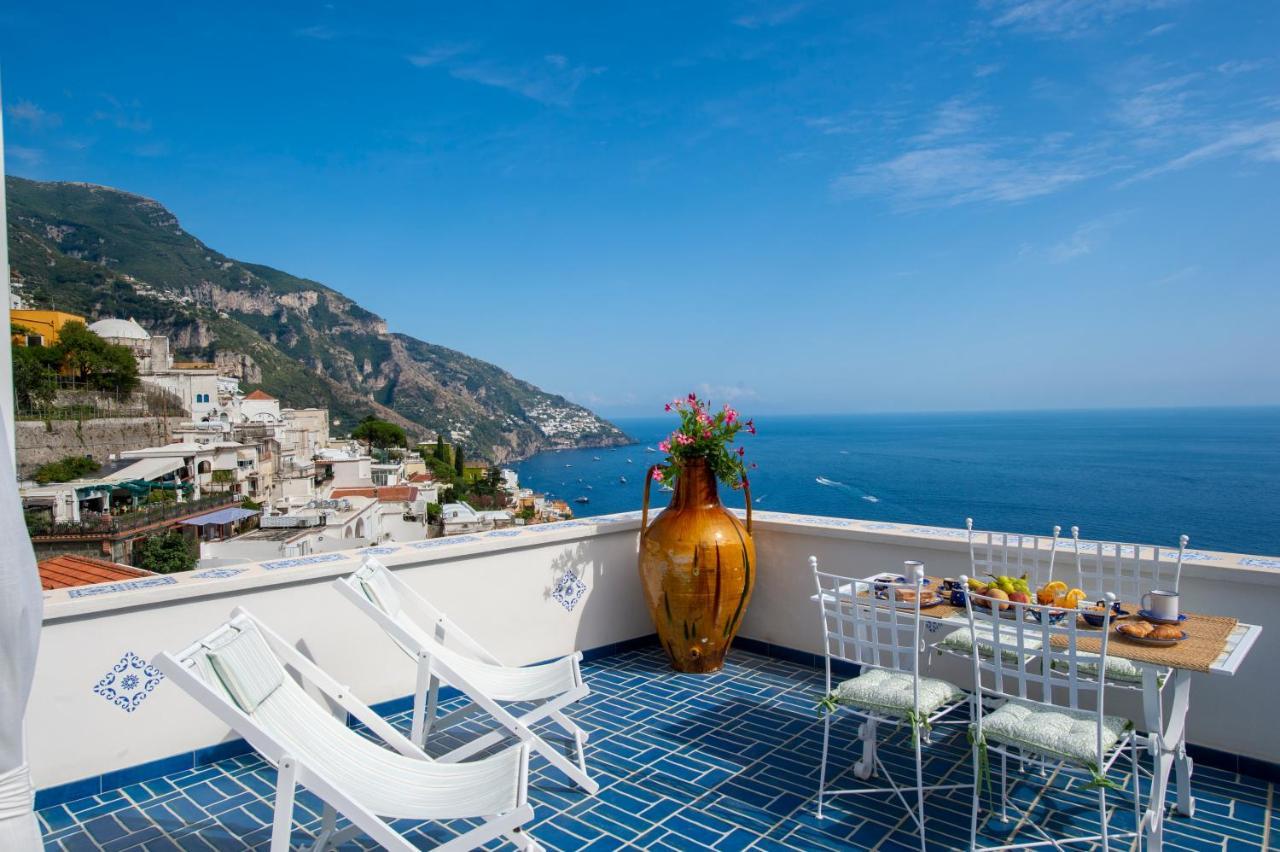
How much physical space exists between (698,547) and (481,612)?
125 cm

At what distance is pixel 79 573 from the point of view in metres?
3.78

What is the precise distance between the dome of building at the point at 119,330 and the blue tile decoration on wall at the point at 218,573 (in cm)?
5012

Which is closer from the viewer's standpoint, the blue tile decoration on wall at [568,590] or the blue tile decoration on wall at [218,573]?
→ the blue tile decoration on wall at [218,573]

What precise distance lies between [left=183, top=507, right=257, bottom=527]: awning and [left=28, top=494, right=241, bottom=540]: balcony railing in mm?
544

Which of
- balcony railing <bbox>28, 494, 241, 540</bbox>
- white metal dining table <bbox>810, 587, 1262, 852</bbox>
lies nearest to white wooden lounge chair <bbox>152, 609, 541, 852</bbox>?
white metal dining table <bbox>810, 587, 1262, 852</bbox>

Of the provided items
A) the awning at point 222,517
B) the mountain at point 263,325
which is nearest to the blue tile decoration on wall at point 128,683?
the awning at point 222,517

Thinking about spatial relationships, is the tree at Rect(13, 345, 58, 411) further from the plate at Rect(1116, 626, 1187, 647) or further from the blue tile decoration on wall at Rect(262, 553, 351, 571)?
the plate at Rect(1116, 626, 1187, 647)

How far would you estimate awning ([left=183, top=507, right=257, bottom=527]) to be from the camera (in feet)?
121

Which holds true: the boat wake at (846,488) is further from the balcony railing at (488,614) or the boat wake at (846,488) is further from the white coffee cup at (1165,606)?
the white coffee cup at (1165,606)

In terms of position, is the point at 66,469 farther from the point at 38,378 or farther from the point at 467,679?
the point at 467,679

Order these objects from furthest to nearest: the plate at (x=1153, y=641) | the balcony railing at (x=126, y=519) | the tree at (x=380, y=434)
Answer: the tree at (x=380, y=434) < the balcony railing at (x=126, y=519) < the plate at (x=1153, y=641)

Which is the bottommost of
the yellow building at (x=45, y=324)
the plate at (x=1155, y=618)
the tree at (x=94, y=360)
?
the plate at (x=1155, y=618)

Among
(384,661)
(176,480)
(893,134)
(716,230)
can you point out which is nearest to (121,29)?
(176,480)

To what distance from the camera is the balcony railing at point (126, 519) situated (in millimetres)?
32000
